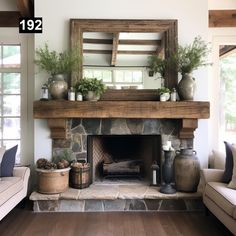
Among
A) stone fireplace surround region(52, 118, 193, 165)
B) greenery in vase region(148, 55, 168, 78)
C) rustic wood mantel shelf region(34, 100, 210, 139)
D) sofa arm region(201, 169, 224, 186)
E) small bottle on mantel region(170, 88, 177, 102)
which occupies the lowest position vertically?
sofa arm region(201, 169, 224, 186)

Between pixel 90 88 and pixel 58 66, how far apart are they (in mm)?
508

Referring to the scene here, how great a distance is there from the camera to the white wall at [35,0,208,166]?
3805mm

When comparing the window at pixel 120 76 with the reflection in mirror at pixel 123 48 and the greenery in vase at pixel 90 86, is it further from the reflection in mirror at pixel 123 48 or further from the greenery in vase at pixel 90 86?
the greenery in vase at pixel 90 86

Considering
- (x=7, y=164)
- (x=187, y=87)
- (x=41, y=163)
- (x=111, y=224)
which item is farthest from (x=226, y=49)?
(x=7, y=164)

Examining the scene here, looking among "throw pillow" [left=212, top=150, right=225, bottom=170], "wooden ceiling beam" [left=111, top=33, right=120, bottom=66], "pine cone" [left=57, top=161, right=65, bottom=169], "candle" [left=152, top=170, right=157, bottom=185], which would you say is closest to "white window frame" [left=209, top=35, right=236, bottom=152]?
"throw pillow" [left=212, top=150, right=225, bottom=170]

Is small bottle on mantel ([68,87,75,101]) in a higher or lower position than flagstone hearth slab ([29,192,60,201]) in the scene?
higher

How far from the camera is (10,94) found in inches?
164

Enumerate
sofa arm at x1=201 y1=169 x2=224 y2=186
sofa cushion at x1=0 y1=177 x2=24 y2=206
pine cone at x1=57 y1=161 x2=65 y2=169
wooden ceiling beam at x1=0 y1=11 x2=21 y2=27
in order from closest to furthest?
sofa cushion at x1=0 y1=177 x2=24 y2=206
sofa arm at x1=201 y1=169 x2=224 y2=186
pine cone at x1=57 y1=161 x2=65 y2=169
wooden ceiling beam at x1=0 y1=11 x2=21 y2=27

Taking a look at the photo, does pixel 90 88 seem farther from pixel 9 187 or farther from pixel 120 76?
pixel 9 187

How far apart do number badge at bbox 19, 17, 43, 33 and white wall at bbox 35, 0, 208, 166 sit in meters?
Result: 0.06

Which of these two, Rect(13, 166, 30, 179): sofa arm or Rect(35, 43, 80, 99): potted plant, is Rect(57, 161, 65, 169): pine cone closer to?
Rect(13, 166, 30, 179): sofa arm

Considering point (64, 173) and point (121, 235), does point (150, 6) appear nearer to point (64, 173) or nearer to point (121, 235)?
point (64, 173)

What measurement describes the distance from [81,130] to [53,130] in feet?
1.25

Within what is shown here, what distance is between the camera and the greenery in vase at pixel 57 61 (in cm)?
363
